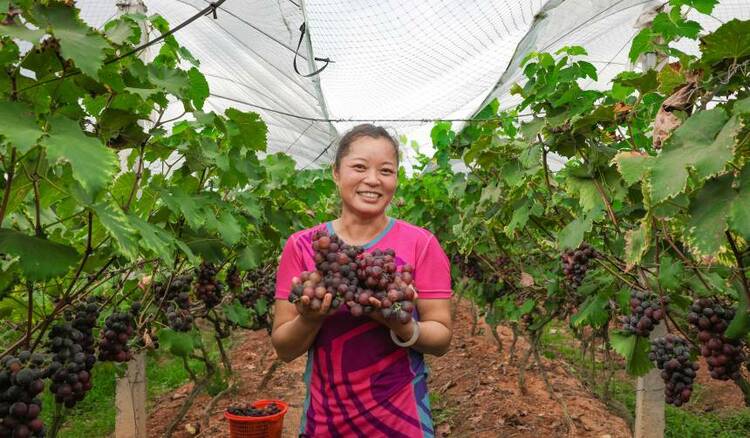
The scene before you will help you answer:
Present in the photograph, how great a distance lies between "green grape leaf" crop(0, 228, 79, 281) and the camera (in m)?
1.30

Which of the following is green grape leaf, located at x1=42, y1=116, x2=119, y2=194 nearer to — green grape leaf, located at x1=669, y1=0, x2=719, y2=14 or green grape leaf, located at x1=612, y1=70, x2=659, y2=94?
green grape leaf, located at x1=612, y1=70, x2=659, y2=94

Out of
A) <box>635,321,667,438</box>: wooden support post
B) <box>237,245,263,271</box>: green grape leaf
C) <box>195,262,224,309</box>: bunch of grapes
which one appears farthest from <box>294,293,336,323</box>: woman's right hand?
<box>635,321,667,438</box>: wooden support post

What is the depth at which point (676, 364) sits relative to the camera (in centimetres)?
218

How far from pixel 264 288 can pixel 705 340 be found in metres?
3.10

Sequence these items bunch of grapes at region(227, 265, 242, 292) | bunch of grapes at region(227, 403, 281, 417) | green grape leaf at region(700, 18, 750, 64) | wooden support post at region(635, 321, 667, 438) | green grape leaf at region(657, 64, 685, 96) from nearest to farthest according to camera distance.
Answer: green grape leaf at region(700, 18, 750, 64)
green grape leaf at region(657, 64, 685, 96)
wooden support post at region(635, 321, 667, 438)
bunch of grapes at region(227, 265, 242, 292)
bunch of grapes at region(227, 403, 281, 417)

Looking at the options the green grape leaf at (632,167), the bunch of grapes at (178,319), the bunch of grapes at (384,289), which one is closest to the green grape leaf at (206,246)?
the bunch of grapes at (178,319)

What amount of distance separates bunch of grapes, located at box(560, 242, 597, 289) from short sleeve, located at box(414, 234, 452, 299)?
1.32m

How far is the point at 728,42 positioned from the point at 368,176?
92 centimetres

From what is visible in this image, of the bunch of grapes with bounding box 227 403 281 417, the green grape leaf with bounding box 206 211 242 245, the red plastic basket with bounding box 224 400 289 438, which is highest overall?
the green grape leaf with bounding box 206 211 242 245

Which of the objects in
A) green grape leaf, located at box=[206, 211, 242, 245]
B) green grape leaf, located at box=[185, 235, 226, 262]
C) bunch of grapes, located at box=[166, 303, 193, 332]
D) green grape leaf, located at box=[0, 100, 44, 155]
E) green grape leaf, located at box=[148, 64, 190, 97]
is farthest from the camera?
bunch of grapes, located at box=[166, 303, 193, 332]

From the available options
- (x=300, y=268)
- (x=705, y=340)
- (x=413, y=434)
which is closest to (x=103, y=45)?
(x=300, y=268)

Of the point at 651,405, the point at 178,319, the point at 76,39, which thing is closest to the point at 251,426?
the point at 178,319

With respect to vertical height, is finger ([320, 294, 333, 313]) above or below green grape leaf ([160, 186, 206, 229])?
below

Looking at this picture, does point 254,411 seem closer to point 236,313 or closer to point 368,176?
point 236,313
